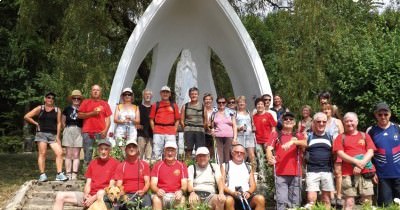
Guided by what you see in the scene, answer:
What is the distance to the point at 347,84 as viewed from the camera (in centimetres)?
985

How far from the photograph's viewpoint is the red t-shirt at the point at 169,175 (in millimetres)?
5770

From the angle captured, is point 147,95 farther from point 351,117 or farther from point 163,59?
point 163,59

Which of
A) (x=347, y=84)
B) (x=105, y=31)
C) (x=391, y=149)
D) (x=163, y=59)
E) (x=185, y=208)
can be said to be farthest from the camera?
(x=163, y=59)

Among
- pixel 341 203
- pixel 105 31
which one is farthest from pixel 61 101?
pixel 341 203

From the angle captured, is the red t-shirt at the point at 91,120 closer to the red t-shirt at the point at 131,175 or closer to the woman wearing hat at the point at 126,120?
the woman wearing hat at the point at 126,120

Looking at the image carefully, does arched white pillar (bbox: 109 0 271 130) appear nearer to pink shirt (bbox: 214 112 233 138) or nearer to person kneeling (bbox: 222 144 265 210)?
pink shirt (bbox: 214 112 233 138)

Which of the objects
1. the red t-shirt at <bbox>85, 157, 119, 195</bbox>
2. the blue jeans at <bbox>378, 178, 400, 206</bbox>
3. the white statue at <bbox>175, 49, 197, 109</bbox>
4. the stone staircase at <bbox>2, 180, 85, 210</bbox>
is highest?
the white statue at <bbox>175, 49, 197, 109</bbox>

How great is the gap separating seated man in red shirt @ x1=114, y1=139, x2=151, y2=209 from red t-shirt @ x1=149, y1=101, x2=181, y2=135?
177cm

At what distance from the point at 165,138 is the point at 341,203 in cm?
276

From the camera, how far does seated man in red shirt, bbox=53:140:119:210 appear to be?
18.2 ft

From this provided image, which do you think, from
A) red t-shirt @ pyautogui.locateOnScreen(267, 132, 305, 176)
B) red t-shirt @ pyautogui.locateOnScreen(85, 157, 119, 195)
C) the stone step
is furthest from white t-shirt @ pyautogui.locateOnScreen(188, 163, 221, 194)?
the stone step

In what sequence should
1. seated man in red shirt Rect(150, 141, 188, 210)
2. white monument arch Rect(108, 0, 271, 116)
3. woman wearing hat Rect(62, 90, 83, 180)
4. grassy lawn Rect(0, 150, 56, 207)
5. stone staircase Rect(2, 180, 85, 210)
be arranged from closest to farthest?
seated man in red shirt Rect(150, 141, 188, 210) → stone staircase Rect(2, 180, 85, 210) → woman wearing hat Rect(62, 90, 83, 180) → grassy lawn Rect(0, 150, 56, 207) → white monument arch Rect(108, 0, 271, 116)

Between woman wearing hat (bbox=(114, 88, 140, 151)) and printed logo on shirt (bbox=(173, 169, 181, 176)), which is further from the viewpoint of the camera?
woman wearing hat (bbox=(114, 88, 140, 151))

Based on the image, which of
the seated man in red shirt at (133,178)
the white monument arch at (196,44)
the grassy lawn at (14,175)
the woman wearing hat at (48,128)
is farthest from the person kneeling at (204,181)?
the white monument arch at (196,44)
